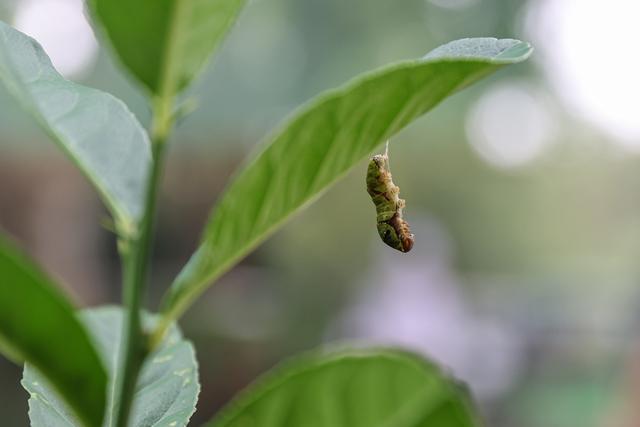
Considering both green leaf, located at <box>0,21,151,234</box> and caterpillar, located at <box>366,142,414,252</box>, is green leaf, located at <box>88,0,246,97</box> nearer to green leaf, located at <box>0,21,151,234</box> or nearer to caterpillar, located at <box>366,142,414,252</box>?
green leaf, located at <box>0,21,151,234</box>

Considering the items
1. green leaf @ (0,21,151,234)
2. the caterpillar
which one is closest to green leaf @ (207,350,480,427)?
green leaf @ (0,21,151,234)

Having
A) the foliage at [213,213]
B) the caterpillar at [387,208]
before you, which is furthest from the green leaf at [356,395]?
the caterpillar at [387,208]

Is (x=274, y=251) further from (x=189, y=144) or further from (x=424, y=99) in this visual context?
(x=424, y=99)

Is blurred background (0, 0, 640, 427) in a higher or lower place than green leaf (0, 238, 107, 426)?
lower

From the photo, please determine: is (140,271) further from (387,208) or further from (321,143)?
(387,208)

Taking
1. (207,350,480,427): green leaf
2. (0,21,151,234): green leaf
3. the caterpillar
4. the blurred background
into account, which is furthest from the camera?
the blurred background

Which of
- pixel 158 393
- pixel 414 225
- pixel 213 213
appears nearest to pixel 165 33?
pixel 213 213

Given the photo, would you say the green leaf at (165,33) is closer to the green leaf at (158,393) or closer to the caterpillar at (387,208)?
the green leaf at (158,393)
